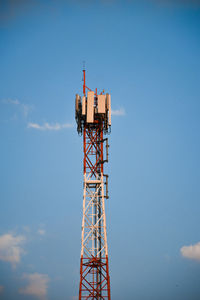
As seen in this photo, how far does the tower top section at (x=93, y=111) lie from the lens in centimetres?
6262

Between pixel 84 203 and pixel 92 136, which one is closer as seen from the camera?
pixel 84 203

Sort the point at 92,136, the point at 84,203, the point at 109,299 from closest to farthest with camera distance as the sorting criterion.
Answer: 1. the point at 109,299
2. the point at 84,203
3. the point at 92,136

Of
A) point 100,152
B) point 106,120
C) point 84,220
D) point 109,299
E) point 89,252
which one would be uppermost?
point 106,120

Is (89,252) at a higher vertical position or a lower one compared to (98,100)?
lower

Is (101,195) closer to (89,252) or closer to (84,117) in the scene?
(89,252)

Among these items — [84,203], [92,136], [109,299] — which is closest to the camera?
[109,299]

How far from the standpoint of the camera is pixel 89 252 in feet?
190

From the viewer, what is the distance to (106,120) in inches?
2527

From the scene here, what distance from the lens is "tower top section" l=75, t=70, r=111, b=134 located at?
205 ft

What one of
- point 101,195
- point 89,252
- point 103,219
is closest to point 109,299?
point 89,252

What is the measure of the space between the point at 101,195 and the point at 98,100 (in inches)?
622

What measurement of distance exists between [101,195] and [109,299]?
1560 centimetres

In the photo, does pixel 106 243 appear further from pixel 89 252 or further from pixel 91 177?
pixel 91 177

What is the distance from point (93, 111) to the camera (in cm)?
6288
